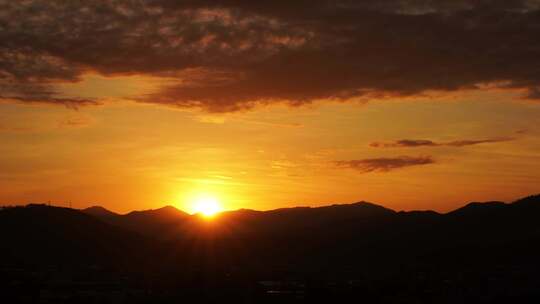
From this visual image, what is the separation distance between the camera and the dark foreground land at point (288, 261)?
78.6 m

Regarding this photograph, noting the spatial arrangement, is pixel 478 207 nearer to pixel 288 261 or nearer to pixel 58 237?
pixel 288 261

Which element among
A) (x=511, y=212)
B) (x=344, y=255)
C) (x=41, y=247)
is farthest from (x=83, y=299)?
(x=511, y=212)

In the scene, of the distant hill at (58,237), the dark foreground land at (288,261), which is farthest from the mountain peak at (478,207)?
the distant hill at (58,237)

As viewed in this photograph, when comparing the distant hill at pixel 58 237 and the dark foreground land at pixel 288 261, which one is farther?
the distant hill at pixel 58 237

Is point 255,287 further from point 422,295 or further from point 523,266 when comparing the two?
point 523,266

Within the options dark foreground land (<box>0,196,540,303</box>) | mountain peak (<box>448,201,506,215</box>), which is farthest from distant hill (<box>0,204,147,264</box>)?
mountain peak (<box>448,201,506,215</box>)

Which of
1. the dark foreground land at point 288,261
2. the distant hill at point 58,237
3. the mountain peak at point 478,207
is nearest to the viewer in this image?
the dark foreground land at point 288,261

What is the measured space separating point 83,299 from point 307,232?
8798 centimetres

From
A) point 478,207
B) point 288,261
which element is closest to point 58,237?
point 288,261

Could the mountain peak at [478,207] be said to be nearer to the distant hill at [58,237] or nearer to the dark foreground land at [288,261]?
the dark foreground land at [288,261]

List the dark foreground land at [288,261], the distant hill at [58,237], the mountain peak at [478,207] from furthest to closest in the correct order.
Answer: the mountain peak at [478,207], the distant hill at [58,237], the dark foreground land at [288,261]

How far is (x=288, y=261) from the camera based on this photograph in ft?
419

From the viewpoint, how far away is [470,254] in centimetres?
10738

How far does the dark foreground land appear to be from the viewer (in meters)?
78.6
